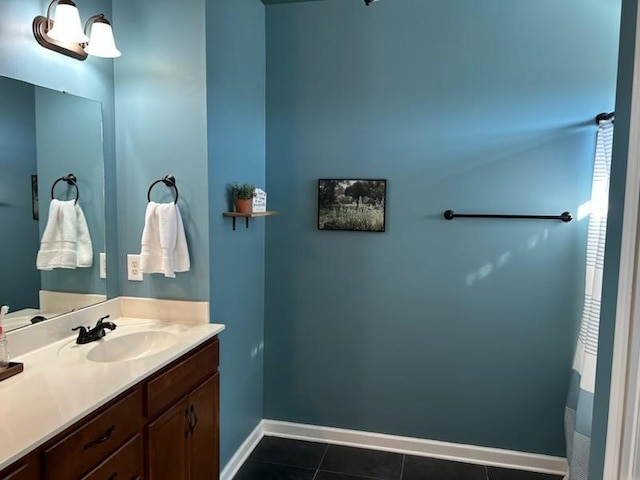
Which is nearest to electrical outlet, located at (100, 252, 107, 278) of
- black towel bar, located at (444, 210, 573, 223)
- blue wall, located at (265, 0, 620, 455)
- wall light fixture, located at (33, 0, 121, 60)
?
wall light fixture, located at (33, 0, 121, 60)

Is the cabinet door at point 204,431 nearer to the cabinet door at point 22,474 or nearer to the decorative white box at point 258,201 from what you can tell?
the cabinet door at point 22,474

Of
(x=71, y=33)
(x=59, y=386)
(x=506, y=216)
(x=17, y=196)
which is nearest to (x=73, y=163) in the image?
(x=17, y=196)

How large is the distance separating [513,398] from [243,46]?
2505mm

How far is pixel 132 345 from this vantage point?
2061mm

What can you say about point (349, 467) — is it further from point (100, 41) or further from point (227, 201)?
point (100, 41)

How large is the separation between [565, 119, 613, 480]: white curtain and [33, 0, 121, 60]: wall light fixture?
226 centimetres

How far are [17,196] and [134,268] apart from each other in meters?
0.66

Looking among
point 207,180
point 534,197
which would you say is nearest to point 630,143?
point 534,197

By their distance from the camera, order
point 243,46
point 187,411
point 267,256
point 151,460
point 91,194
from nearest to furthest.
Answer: point 151,460 → point 187,411 → point 91,194 → point 243,46 → point 267,256

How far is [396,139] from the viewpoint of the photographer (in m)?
2.71

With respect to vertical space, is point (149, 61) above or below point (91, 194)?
above

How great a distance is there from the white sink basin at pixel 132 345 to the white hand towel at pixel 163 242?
28 cm

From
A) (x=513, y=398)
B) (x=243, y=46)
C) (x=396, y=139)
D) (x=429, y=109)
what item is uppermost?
(x=243, y=46)

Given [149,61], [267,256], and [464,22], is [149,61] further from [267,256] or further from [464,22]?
[464,22]
